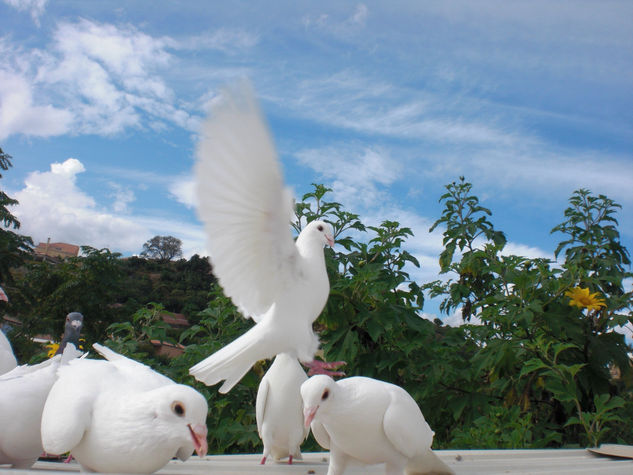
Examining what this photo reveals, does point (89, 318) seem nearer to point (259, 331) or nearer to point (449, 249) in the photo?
point (449, 249)

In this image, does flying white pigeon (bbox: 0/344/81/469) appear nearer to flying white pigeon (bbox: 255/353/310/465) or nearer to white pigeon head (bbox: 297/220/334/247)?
flying white pigeon (bbox: 255/353/310/465)

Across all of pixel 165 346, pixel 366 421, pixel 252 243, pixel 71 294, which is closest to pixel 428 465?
pixel 366 421

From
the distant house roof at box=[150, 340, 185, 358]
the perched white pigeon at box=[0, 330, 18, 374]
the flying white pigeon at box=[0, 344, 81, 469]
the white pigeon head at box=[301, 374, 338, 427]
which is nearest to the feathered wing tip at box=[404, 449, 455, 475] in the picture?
the white pigeon head at box=[301, 374, 338, 427]

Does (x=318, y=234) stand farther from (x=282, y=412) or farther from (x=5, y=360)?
(x=5, y=360)

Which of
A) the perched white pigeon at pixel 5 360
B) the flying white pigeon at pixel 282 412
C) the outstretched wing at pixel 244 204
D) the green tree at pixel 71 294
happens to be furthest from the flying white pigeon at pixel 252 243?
the green tree at pixel 71 294

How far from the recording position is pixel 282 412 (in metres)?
2.83

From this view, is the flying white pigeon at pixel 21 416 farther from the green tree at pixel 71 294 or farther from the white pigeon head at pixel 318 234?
the green tree at pixel 71 294

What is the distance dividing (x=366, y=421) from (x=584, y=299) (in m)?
3.60

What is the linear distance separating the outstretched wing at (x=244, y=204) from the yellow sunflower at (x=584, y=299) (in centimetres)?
343

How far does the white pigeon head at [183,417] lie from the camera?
6.46 ft

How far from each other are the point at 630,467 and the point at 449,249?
4051 millimetres

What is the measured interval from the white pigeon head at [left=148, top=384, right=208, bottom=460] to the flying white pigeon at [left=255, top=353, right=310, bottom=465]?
0.88m

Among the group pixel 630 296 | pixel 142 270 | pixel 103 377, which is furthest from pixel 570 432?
pixel 142 270

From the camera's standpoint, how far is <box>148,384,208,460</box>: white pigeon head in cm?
197
